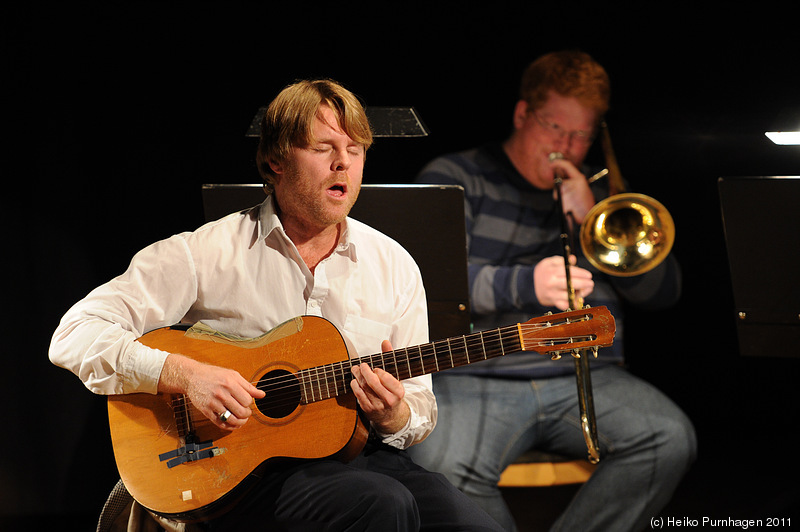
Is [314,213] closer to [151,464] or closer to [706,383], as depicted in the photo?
[151,464]

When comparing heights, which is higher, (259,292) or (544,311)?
(259,292)

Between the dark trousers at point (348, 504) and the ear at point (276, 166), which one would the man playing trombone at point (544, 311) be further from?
the ear at point (276, 166)

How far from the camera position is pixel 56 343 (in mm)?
2121

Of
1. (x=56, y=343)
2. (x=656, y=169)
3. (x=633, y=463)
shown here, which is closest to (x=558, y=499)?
(x=633, y=463)

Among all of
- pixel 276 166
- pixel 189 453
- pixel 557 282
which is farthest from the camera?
pixel 557 282

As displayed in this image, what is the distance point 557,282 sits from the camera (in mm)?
2873

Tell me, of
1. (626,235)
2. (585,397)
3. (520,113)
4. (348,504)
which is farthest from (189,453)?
(520,113)

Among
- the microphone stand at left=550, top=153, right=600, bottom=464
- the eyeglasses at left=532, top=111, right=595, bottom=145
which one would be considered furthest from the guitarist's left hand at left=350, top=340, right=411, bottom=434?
the eyeglasses at left=532, top=111, right=595, bottom=145

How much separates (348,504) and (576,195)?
1.71 m

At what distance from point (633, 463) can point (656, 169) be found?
135 cm

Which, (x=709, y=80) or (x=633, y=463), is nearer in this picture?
(x=633, y=463)

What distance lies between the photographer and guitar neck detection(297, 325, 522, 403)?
2.13 m

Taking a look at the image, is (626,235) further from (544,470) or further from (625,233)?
(544,470)

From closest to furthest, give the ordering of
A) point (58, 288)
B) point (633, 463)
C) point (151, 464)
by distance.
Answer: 1. point (151, 464)
2. point (633, 463)
3. point (58, 288)
